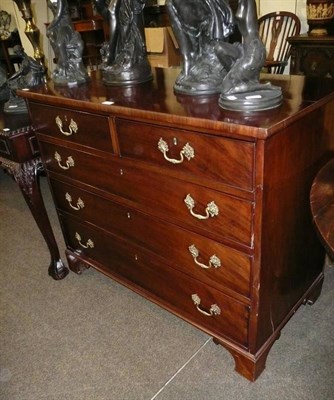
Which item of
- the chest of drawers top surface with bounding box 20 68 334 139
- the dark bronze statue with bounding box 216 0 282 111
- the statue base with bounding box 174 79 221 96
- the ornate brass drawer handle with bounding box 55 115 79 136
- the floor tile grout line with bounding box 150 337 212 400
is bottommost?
the floor tile grout line with bounding box 150 337 212 400

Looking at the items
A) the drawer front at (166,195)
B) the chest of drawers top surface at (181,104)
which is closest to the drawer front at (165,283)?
the drawer front at (166,195)

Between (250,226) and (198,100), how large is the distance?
1.34ft

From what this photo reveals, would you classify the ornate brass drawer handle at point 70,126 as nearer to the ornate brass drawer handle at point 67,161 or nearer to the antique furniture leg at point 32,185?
the ornate brass drawer handle at point 67,161

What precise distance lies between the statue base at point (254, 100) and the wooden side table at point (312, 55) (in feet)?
6.09

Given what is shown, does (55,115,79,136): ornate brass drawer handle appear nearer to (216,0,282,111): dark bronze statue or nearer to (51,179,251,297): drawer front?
(51,179,251,297): drawer front

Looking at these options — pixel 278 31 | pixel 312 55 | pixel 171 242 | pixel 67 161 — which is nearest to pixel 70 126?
pixel 67 161

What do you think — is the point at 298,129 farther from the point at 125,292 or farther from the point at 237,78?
the point at 125,292

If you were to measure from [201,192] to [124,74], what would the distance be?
602 mm

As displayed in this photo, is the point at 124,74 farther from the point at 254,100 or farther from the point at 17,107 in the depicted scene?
the point at 17,107

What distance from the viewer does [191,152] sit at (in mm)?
1028

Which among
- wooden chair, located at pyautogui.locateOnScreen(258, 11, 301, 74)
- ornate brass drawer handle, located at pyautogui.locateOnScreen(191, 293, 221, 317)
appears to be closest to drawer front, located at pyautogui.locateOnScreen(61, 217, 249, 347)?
ornate brass drawer handle, located at pyautogui.locateOnScreen(191, 293, 221, 317)

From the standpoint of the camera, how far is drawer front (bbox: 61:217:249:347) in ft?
4.13

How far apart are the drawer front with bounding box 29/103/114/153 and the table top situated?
689 millimetres

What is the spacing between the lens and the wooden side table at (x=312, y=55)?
98.7 inches
